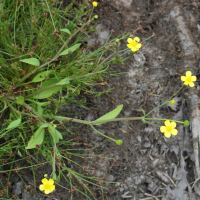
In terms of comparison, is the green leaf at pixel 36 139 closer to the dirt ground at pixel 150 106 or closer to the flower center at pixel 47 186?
the flower center at pixel 47 186

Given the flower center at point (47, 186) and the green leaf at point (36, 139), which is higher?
the green leaf at point (36, 139)

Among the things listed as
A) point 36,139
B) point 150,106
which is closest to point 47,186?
point 36,139

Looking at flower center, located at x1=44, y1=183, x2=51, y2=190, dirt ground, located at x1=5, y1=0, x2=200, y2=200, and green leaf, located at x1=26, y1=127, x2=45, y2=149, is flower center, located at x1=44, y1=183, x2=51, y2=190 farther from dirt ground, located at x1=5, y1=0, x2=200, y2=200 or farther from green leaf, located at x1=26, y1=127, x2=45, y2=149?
dirt ground, located at x1=5, y1=0, x2=200, y2=200

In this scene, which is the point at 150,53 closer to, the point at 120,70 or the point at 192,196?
the point at 120,70

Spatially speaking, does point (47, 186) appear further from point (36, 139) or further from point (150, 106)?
point (150, 106)

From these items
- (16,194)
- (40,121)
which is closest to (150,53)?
(40,121)

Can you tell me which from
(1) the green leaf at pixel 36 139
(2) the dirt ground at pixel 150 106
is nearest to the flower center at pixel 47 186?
(1) the green leaf at pixel 36 139

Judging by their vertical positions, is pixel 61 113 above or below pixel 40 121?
below

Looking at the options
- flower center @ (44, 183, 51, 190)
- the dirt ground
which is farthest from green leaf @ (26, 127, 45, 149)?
the dirt ground
